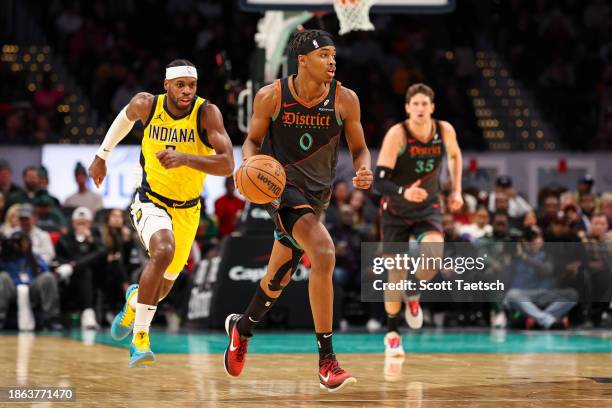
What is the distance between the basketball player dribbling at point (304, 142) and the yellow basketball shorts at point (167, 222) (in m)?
1.08

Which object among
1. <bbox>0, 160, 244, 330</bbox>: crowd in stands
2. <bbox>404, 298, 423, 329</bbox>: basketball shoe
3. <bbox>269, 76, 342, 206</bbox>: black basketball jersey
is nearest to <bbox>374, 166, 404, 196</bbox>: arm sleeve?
<bbox>404, 298, 423, 329</bbox>: basketball shoe

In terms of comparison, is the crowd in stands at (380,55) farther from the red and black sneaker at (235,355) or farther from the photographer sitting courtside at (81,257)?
the red and black sneaker at (235,355)

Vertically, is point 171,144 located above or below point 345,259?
above

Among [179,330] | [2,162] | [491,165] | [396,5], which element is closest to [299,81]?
[396,5]

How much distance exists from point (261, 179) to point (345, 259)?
815 centimetres

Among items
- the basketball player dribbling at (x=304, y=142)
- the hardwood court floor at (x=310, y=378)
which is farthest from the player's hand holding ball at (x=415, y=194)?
the basketball player dribbling at (x=304, y=142)

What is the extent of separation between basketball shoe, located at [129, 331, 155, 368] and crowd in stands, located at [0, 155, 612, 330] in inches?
247

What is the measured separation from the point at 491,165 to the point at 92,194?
6.65 m

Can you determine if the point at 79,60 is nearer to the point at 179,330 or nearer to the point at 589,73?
the point at 179,330

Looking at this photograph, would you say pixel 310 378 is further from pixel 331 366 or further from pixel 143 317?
pixel 143 317

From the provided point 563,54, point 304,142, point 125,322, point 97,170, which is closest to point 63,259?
point 125,322

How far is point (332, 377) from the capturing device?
6969mm

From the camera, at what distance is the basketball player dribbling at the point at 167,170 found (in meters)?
8.19

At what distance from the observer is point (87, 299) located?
48.5 feet
